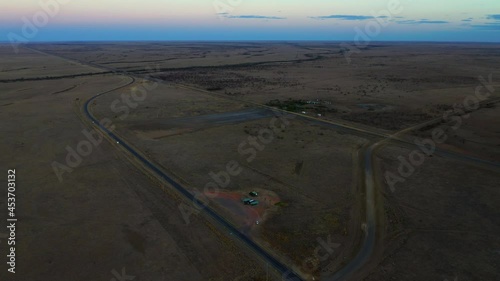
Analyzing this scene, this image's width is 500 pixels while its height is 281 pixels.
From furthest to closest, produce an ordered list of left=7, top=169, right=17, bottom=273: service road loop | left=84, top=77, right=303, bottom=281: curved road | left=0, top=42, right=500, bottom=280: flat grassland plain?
left=0, top=42, right=500, bottom=280: flat grassland plain
left=7, top=169, right=17, bottom=273: service road loop
left=84, top=77, right=303, bottom=281: curved road

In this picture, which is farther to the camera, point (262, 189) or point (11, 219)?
point (262, 189)

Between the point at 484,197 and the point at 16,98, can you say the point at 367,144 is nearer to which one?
the point at 484,197

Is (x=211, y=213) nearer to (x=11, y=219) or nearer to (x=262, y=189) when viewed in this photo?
(x=262, y=189)

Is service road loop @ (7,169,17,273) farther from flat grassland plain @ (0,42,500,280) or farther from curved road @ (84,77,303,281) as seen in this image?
curved road @ (84,77,303,281)

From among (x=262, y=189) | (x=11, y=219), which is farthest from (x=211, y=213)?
(x=11, y=219)

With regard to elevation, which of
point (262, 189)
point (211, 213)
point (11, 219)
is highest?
point (11, 219)

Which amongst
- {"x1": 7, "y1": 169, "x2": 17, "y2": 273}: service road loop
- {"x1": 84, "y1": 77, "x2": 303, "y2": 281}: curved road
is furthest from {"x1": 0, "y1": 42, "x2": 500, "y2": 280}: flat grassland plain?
{"x1": 7, "y1": 169, "x2": 17, "y2": 273}: service road loop

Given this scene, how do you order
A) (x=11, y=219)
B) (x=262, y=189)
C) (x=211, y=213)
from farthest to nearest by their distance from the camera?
(x=262, y=189)
(x=211, y=213)
(x=11, y=219)

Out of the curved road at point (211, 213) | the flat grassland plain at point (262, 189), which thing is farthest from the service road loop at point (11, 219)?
the curved road at point (211, 213)

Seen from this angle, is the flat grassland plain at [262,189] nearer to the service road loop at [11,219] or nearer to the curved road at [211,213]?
the curved road at [211,213]

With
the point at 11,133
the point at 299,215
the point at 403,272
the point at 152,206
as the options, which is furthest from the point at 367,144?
the point at 11,133
